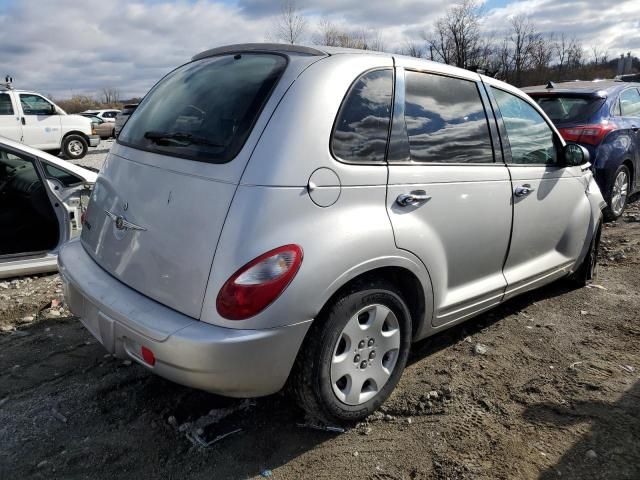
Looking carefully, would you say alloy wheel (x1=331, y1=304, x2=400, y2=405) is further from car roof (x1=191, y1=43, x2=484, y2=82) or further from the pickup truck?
the pickup truck

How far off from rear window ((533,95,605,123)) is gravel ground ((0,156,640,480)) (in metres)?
3.54

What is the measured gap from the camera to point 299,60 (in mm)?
2592

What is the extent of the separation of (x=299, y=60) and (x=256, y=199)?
79cm

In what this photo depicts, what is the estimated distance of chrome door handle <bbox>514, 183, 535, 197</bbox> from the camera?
3420 millimetres

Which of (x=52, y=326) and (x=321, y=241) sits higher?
(x=321, y=241)

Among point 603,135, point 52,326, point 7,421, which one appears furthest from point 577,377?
point 603,135

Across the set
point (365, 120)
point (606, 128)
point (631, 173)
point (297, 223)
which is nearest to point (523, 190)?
point (365, 120)

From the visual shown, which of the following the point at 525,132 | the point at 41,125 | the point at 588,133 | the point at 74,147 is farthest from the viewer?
the point at 74,147

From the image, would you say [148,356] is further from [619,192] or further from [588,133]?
[619,192]

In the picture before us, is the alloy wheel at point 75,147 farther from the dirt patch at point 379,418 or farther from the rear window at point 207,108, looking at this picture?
the rear window at point 207,108

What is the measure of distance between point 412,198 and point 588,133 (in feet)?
15.3

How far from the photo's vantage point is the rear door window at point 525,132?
3.51 metres

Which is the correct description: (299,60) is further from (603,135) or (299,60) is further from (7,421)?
(603,135)

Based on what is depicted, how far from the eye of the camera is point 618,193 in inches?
267
